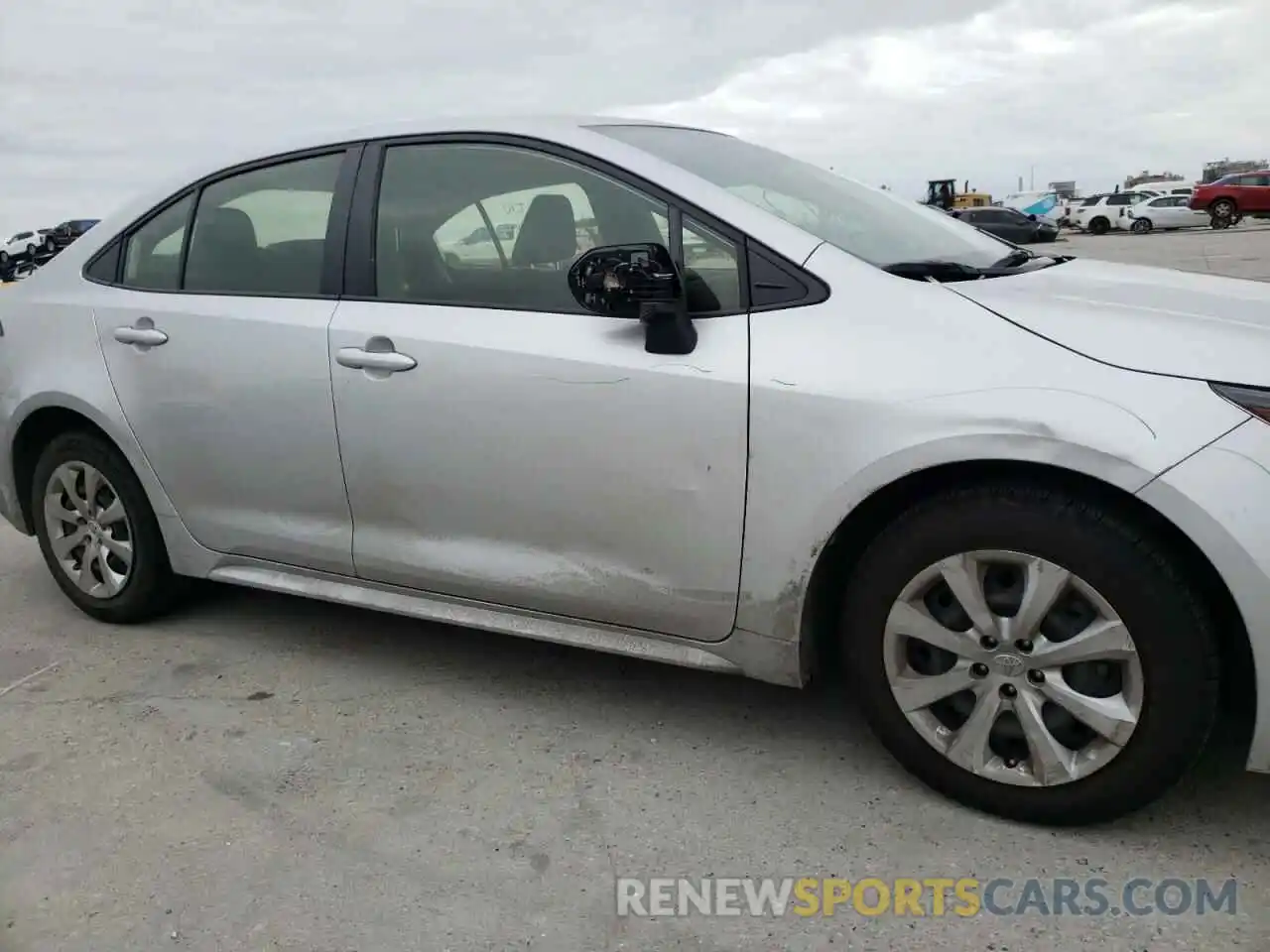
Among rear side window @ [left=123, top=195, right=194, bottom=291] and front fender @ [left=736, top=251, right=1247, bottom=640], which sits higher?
rear side window @ [left=123, top=195, right=194, bottom=291]

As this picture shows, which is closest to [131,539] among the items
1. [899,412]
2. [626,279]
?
[626,279]

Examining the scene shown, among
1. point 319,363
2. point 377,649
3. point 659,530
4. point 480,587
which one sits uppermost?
point 319,363

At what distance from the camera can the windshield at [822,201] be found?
284cm

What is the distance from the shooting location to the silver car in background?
2.24m

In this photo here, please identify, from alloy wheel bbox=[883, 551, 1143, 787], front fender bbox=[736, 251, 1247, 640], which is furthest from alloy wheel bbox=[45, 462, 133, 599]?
alloy wheel bbox=[883, 551, 1143, 787]

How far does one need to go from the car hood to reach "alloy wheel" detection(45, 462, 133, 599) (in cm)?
286

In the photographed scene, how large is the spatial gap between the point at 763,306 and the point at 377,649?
6.05 feet

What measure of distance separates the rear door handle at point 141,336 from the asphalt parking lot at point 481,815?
1.04 m

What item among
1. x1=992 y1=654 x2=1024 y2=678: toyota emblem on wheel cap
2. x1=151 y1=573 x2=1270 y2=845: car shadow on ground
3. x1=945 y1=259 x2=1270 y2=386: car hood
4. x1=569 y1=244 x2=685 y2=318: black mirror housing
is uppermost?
x1=569 y1=244 x2=685 y2=318: black mirror housing

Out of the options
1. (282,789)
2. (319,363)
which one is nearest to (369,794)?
(282,789)

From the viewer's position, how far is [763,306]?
2.60 m

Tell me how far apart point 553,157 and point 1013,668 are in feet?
5.67

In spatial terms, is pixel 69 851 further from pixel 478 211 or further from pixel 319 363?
pixel 478 211

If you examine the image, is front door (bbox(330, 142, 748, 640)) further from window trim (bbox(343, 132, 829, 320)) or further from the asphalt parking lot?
the asphalt parking lot
